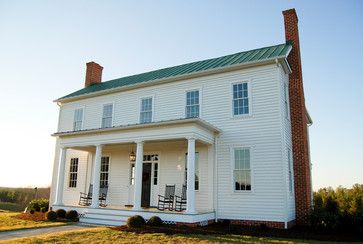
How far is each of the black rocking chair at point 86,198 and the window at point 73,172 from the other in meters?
1.16

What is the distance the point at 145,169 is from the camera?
681 inches

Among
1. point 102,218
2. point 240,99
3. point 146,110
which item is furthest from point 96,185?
point 240,99

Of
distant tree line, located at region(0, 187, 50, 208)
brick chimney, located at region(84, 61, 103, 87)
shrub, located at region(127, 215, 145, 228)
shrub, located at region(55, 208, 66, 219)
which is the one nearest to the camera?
shrub, located at region(127, 215, 145, 228)

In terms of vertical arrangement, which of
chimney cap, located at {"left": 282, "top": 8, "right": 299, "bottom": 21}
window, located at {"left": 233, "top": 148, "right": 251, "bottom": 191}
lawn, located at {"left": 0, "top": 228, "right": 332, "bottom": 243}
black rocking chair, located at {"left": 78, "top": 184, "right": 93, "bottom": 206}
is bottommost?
lawn, located at {"left": 0, "top": 228, "right": 332, "bottom": 243}

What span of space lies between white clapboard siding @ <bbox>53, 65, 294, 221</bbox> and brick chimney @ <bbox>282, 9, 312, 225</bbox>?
2.47 ft

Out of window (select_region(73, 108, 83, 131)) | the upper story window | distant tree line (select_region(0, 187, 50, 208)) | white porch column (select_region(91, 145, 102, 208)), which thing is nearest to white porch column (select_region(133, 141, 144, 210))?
white porch column (select_region(91, 145, 102, 208))

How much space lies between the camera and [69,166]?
65.1 feet

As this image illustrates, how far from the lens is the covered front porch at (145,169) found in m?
13.1

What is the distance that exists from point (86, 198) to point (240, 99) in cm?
1020

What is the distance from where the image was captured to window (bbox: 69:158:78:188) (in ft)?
63.9

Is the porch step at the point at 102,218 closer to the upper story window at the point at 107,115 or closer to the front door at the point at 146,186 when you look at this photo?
the front door at the point at 146,186

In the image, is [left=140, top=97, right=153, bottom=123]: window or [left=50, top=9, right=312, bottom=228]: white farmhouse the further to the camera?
[left=140, top=97, right=153, bottom=123]: window

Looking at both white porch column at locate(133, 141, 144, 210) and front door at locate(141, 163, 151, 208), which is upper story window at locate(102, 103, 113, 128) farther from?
white porch column at locate(133, 141, 144, 210)

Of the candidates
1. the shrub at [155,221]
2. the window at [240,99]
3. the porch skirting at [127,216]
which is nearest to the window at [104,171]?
the porch skirting at [127,216]
